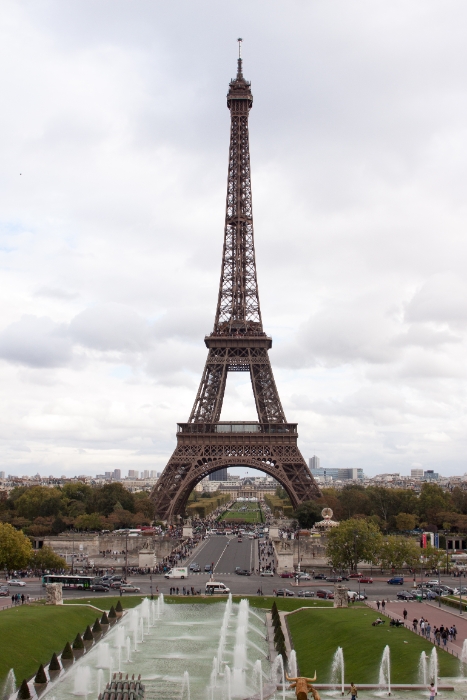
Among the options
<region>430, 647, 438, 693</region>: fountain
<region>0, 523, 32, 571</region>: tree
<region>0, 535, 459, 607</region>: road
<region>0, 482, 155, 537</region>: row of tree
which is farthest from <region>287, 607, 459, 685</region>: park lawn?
<region>0, 482, 155, 537</region>: row of tree

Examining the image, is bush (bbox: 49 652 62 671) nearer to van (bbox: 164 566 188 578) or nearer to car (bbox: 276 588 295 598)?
car (bbox: 276 588 295 598)

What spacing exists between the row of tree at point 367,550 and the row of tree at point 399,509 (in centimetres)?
2541

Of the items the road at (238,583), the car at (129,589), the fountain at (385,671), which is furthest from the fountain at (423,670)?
the car at (129,589)

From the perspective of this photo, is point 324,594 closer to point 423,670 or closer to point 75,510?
point 423,670

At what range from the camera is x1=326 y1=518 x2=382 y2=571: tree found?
2844 inches

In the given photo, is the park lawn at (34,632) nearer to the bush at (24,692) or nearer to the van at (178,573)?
the bush at (24,692)

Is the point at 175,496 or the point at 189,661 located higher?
the point at 175,496

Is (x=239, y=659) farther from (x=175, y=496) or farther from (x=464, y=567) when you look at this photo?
(x=175, y=496)

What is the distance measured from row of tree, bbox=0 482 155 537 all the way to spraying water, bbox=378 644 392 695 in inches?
2622

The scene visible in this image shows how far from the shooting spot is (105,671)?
131 feet

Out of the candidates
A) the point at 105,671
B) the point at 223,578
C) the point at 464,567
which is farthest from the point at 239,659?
the point at 464,567

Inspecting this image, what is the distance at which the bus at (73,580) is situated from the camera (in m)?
67.3

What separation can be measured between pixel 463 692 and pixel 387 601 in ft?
86.8

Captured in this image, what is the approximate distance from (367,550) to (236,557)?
21.5 meters
